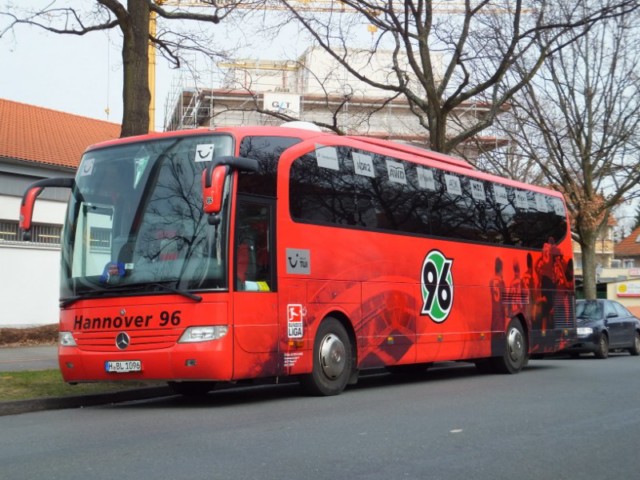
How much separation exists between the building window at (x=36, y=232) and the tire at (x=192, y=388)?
44.4ft

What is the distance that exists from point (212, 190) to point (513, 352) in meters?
9.29

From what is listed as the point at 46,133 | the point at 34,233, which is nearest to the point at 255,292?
the point at 34,233

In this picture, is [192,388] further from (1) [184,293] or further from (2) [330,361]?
(1) [184,293]

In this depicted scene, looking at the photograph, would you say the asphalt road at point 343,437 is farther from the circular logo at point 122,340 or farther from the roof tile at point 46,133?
the roof tile at point 46,133

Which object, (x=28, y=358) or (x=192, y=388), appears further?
(x=28, y=358)

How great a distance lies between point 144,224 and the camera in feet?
36.7

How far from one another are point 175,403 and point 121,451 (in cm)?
472

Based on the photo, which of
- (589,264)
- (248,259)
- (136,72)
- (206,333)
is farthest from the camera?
(589,264)

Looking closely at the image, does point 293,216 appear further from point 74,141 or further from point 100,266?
point 74,141

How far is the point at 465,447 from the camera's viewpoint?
25.7 ft

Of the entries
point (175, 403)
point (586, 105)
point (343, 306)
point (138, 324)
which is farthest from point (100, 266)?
point (586, 105)

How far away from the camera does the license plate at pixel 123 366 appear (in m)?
11.0

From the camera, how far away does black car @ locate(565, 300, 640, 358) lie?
2466cm

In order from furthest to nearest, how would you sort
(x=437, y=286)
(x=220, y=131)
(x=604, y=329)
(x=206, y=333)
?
(x=604, y=329)
(x=437, y=286)
(x=220, y=131)
(x=206, y=333)
